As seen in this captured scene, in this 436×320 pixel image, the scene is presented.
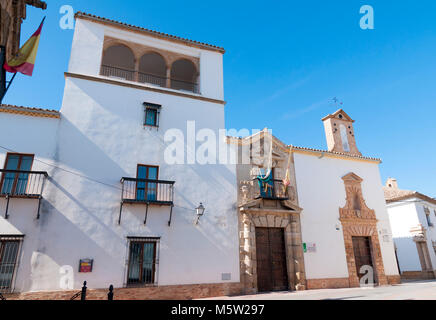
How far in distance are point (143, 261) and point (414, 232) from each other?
18.9 meters

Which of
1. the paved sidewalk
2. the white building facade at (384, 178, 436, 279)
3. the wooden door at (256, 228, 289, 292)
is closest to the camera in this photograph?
the paved sidewalk

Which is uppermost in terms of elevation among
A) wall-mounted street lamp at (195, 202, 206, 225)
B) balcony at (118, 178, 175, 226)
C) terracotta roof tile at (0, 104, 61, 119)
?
terracotta roof tile at (0, 104, 61, 119)

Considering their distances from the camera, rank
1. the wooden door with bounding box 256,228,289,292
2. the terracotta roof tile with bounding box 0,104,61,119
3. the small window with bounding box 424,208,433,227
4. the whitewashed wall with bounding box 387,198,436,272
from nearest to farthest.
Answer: the terracotta roof tile with bounding box 0,104,61,119 < the wooden door with bounding box 256,228,289,292 < the whitewashed wall with bounding box 387,198,436,272 < the small window with bounding box 424,208,433,227

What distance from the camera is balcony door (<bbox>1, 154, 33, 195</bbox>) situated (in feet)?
30.3

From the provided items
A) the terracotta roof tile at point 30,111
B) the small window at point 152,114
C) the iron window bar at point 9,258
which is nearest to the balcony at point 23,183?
the iron window bar at point 9,258

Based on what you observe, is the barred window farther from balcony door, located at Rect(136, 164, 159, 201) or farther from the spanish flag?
the spanish flag

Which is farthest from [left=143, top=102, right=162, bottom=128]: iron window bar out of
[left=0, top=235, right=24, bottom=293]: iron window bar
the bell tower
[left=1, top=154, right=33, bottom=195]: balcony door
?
the bell tower

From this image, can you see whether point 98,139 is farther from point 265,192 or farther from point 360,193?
point 360,193

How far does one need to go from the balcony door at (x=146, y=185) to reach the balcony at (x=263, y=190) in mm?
3762

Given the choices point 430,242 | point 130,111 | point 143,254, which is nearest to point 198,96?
point 130,111

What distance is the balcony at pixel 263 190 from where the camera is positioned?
1239cm

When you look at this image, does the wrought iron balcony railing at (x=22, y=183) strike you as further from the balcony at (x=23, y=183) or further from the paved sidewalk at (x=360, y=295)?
the paved sidewalk at (x=360, y=295)

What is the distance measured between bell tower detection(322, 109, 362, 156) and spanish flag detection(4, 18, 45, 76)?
1519 centimetres
